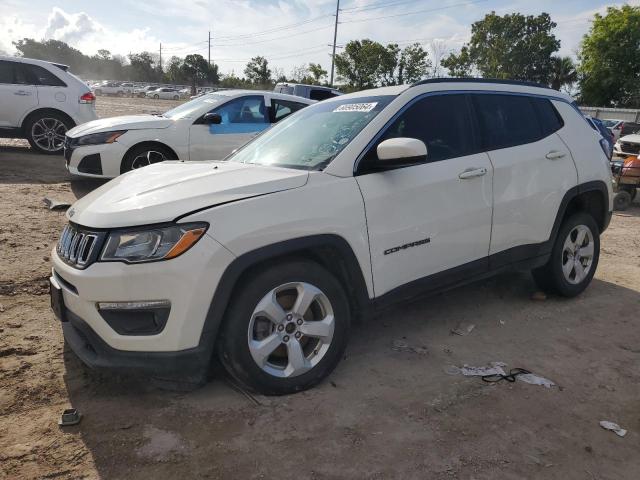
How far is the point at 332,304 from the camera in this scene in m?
2.82

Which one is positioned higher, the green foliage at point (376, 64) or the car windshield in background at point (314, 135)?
the green foliage at point (376, 64)

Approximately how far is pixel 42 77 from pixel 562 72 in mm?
54326

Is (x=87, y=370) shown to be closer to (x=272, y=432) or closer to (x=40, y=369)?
(x=40, y=369)

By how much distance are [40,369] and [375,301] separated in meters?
2.02

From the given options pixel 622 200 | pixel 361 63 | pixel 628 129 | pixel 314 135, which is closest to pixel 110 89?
pixel 361 63

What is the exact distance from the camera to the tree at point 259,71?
64625 millimetres

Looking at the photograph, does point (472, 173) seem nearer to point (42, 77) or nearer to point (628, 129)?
point (42, 77)

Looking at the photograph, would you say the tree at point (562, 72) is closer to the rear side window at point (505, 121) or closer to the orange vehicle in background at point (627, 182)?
the orange vehicle in background at point (627, 182)

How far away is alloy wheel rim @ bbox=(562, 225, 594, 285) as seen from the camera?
4312 mm

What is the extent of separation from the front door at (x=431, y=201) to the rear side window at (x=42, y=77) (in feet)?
29.3

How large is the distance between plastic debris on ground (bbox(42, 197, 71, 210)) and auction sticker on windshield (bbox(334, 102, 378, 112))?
14.3 ft

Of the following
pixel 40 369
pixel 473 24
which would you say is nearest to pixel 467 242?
pixel 40 369

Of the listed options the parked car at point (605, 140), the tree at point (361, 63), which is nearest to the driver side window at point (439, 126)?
the parked car at point (605, 140)

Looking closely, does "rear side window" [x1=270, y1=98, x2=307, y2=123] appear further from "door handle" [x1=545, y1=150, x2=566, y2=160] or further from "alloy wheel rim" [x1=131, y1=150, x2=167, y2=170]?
"door handle" [x1=545, y1=150, x2=566, y2=160]
